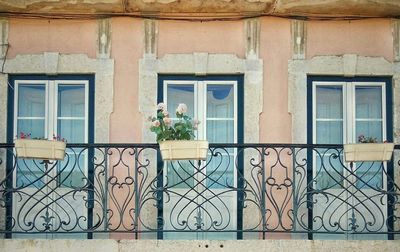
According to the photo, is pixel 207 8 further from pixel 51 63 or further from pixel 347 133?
pixel 347 133

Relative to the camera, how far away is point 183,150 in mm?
9492

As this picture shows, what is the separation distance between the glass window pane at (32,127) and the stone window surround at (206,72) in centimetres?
117

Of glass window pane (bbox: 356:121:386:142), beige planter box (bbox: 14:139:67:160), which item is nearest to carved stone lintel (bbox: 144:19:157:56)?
beige planter box (bbox: 14:139:67:160)

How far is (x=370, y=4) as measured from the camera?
1052cm

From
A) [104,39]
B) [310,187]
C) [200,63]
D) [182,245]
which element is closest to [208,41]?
[200,63]

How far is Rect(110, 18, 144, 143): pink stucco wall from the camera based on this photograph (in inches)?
423

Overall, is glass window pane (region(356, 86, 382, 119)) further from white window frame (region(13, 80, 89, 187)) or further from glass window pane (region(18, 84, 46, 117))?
glass window pane (region(18, 84, 46, 117))

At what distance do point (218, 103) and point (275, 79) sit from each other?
711 millimetres

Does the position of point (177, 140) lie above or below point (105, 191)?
above

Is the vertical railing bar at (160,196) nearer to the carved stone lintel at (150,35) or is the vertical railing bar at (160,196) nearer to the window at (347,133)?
the carved stone lintel at (150,35)

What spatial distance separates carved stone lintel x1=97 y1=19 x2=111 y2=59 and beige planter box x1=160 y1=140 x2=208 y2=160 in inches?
71.2

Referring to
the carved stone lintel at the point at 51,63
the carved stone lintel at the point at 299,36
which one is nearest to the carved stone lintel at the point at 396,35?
the carved stone lintel at the point at 299,36

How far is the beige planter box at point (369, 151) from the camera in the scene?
31.4 feet

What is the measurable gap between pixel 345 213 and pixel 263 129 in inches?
52.4
